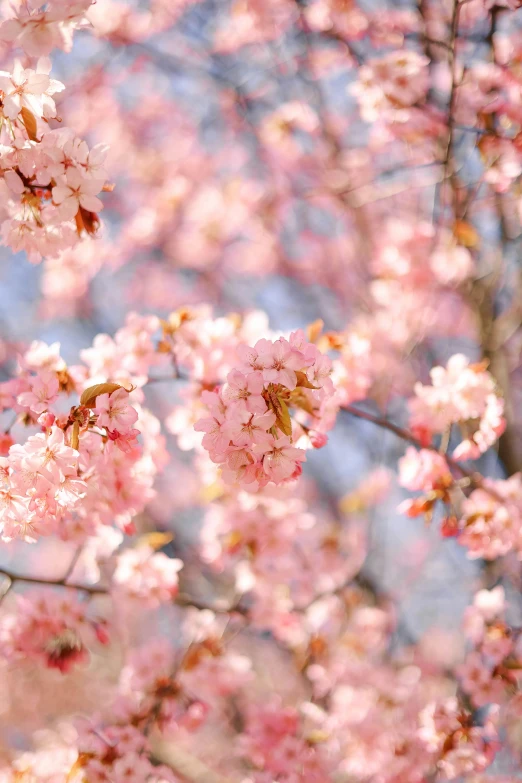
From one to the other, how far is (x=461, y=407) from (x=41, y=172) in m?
1.62

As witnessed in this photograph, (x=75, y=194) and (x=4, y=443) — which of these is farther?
(x=4, y=443)

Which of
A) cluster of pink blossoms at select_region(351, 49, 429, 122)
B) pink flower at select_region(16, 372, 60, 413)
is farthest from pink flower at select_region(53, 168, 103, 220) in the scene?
cluster of pink blossoms at select_region(351, 49, 429, 122)

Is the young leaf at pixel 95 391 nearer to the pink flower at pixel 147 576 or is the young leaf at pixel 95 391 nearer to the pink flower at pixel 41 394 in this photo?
the pink flower at pixel 41 394

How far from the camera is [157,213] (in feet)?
17.8

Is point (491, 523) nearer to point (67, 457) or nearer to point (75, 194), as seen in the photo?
point (67, 457)

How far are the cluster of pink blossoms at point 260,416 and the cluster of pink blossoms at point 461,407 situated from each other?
95 cm

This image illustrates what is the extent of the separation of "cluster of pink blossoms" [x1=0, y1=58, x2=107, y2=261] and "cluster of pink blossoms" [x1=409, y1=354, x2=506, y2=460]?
4.57ft

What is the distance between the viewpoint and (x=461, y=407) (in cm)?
219

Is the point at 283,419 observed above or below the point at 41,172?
below

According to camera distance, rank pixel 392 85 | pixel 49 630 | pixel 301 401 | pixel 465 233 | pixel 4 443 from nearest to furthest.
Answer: pixel 301 401, pixel 4 443, pixel 49 630, pixel 392 85, pixel 465 233

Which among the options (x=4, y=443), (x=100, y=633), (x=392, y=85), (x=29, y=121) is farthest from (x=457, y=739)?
(x=392, y=85)

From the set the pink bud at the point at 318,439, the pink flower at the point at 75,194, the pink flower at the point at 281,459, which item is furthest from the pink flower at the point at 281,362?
the pink flower at the point at 75,194

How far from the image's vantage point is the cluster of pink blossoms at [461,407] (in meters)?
2.12

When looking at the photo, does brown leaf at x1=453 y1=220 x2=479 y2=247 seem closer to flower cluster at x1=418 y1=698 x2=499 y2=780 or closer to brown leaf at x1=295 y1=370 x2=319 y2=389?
brown leaf at x1=295 y1=370 x2=319 y2=389
